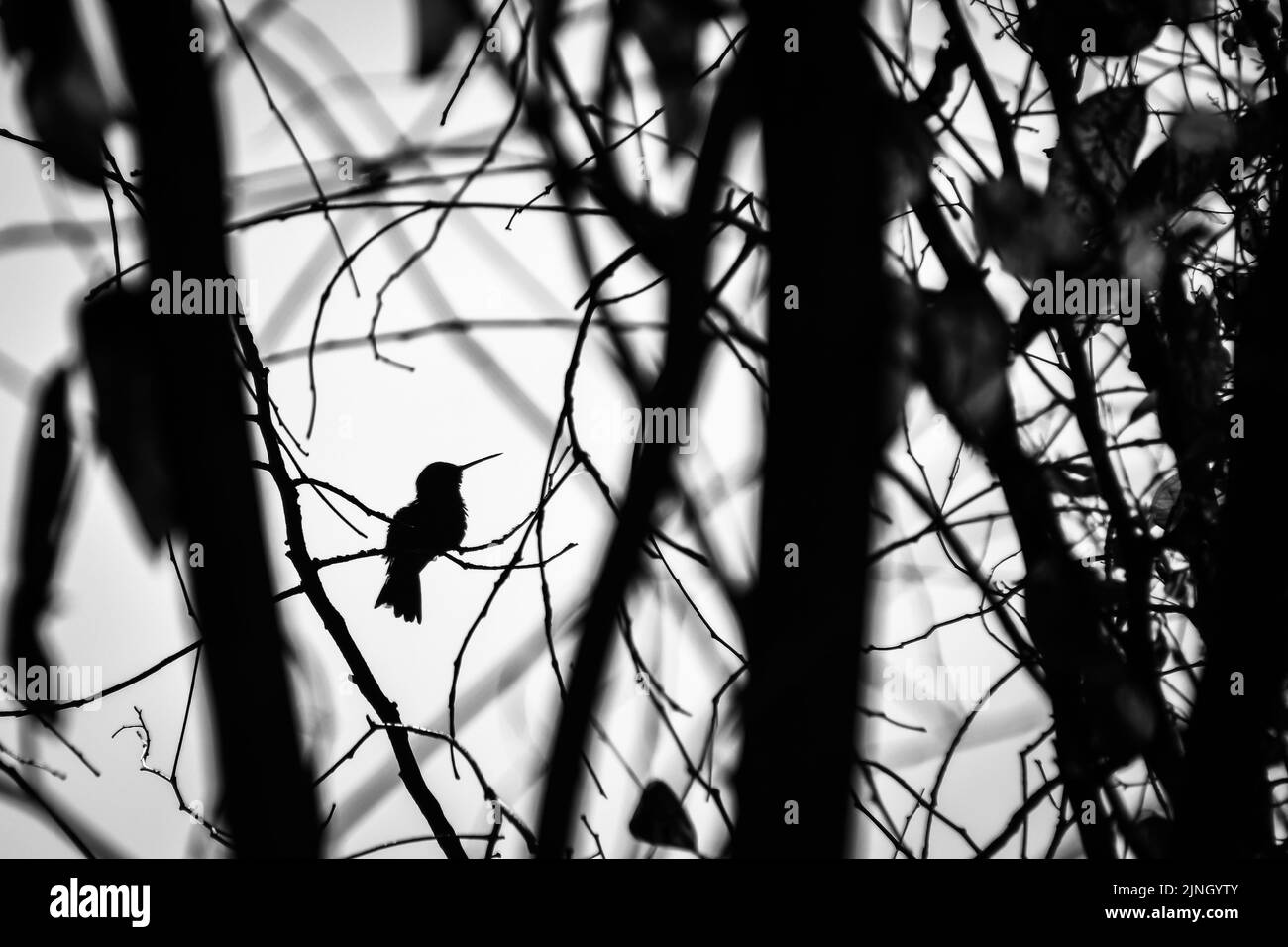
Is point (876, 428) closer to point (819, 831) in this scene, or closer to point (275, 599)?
point (819, 831)

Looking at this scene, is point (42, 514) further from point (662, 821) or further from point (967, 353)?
point (967, 353)

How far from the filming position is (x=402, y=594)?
1.30 metres

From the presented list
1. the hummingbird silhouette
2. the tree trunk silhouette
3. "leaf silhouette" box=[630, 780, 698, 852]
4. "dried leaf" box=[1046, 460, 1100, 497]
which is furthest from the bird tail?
"dried leaf" box=[1046, 460, 1100, 497]

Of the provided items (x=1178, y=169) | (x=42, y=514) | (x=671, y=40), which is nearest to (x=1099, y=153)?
(x=1178, y=169)

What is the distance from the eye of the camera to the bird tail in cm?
127

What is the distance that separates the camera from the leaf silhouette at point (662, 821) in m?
0.84

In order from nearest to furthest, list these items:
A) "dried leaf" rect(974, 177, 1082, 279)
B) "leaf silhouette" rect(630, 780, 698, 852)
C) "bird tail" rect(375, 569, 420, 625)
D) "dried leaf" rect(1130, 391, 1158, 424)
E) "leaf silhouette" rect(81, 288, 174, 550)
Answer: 1. "leaf silhouette" rect(81, 288, 174, 550)
2. "leaf silhouette" rect(630, 780, 698, 852)
3. "dried leaf" rect(974, 177, 1082, 279)
4. "dried leaf" rect(1130, 391, 1158, 424)
5. "bird tail" rect(375, 569, 420, 625)

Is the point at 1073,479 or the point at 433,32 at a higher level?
the point at 433,32

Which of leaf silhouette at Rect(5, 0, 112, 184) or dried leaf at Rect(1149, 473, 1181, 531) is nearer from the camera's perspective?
leaf silhouette at Rect(5, 0, 112, 184)

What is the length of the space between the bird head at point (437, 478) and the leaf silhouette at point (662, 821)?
0.55m

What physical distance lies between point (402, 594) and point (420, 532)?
105 millimetres

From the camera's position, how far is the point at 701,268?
83cm

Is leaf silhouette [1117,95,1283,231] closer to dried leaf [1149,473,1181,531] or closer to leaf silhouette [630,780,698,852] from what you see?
dried leaf [1149,473,1181,531]

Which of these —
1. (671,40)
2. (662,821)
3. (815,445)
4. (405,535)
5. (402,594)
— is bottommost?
(662,821)
